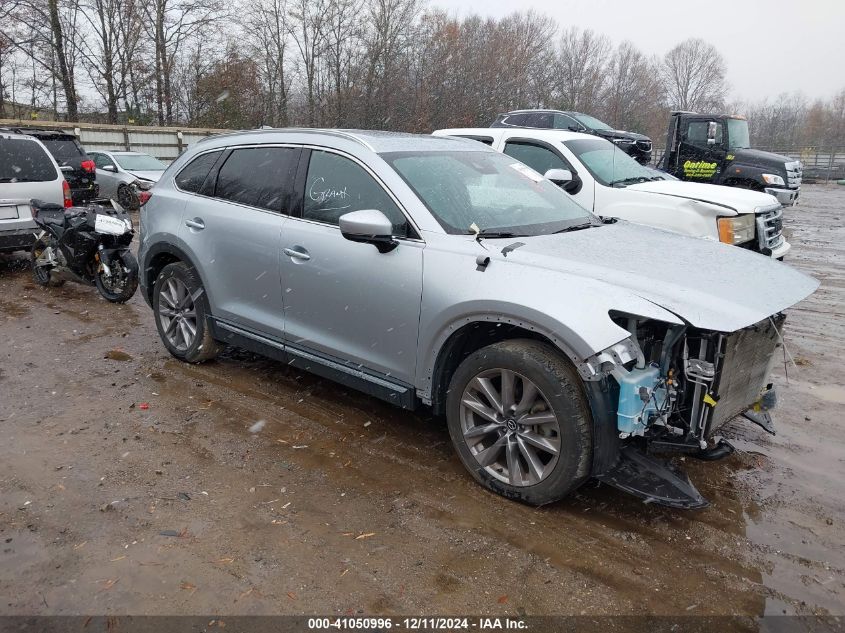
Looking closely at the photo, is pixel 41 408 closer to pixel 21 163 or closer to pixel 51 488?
pixel 51 488

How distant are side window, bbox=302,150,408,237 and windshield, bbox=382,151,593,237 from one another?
18 cm

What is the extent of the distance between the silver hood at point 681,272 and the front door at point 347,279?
59 centimetres

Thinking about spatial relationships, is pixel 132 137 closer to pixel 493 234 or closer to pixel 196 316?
pixel 196 316

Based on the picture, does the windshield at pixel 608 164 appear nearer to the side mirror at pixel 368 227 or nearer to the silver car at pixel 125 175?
the side mirror at pixel 368 227

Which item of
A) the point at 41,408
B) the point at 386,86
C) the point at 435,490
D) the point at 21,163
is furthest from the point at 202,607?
the point at 386,86

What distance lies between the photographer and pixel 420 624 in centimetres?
255

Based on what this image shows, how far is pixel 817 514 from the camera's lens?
3.33 metres

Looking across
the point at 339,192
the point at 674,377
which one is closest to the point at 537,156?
the point at 339,192

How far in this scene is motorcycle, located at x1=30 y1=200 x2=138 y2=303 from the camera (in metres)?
7.45

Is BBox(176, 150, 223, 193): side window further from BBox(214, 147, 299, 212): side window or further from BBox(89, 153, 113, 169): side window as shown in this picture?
BBox(89, 153, 113, 169): side window

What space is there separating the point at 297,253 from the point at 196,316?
1.49 meters

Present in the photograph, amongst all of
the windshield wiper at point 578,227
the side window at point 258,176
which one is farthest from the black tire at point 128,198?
the windshield wiper at point 578,227

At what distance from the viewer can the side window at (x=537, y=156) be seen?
779 cm

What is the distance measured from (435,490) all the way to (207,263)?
8.37 ft
